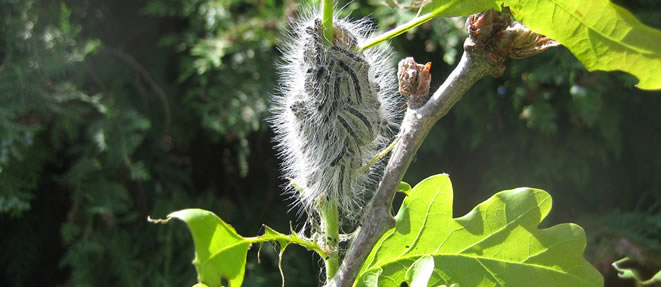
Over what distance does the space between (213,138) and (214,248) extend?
1.53 m

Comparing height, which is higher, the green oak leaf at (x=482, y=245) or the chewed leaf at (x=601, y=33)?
the chewed leaf at (x=601, y=33)

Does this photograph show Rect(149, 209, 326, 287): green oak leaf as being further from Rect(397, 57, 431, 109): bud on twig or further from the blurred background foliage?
the blurred background foliage

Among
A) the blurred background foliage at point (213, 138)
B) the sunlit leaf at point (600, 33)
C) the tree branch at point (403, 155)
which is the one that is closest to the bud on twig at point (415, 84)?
the tree branch at point (403, 155)

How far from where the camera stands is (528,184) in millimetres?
1838

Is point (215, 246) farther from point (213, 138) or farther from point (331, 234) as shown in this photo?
point (213, 138)

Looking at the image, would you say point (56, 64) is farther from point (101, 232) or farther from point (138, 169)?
point (101, 232)

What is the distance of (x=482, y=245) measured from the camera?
594mm

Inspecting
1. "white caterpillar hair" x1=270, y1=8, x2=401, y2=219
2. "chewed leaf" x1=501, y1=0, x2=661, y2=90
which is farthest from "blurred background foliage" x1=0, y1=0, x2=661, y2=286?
"chewed leaf" x1=501, y1=0, x2=661, y2=90

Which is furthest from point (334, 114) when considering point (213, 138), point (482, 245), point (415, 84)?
point (213, 138)

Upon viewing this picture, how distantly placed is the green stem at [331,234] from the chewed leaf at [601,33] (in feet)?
0.89

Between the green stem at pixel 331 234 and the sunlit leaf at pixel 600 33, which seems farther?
the green stem at pixel 331 234

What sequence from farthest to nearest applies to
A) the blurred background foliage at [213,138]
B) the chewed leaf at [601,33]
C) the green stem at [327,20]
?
1. the blurred background foliage at [213,138]
2. the green stem at [327,20]
3. the chewed leaf at [601,33]

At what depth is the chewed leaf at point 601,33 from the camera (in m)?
0.43

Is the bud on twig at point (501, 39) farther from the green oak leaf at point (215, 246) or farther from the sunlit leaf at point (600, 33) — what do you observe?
the green oak leaf at point (215, 246)
